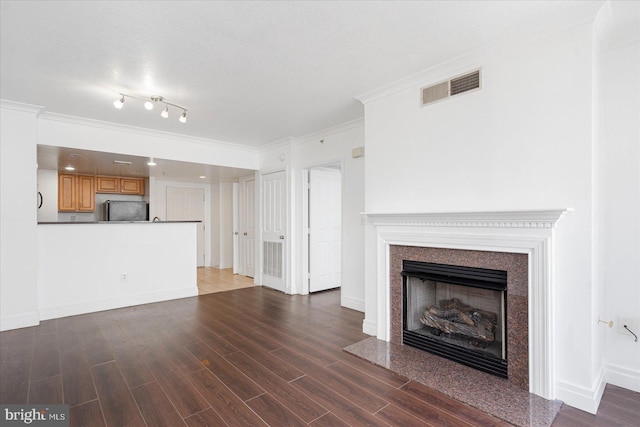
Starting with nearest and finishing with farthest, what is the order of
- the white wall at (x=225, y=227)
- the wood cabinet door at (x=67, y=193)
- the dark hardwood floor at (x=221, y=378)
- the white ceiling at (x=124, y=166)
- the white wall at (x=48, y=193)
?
the dark hardwood floor at (x=221, y=378) → the white ceiling at (x=124, y=166) → the white wall at (x=48, y=193) → the wood cabinet door at (x=67, y=193) → the white wall at (x=225, y=227)

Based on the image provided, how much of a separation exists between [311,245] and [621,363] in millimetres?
3860

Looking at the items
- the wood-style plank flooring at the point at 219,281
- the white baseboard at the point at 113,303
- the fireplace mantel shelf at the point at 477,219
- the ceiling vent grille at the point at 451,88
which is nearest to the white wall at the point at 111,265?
the white baseboard at the point at 113,303

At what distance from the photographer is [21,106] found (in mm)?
3674

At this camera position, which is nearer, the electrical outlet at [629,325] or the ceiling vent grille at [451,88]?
the electrical outlet at [629,325]

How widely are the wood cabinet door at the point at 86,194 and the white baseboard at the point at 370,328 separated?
6273 mm

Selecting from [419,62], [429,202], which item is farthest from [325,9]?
[429,202]

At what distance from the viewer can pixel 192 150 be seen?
5.25 meters

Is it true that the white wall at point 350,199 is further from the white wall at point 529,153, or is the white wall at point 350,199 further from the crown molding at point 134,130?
the crown molding at point 134,130

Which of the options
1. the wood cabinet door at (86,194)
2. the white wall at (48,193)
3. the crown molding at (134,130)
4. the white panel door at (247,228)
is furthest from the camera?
the white panel door at (247,228)

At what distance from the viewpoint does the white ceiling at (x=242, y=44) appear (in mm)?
2047

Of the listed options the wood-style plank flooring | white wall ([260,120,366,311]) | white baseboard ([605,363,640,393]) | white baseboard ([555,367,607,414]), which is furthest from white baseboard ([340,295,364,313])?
white baseboard ([605,363,640,393])

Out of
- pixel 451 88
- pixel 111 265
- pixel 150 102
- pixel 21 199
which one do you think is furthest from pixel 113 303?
pixel 451 88

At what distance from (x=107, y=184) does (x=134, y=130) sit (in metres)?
2.81

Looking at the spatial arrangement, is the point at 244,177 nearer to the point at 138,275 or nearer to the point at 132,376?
the point at 138,275
